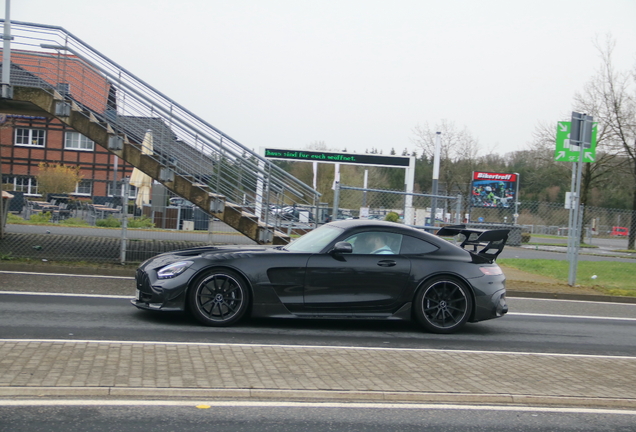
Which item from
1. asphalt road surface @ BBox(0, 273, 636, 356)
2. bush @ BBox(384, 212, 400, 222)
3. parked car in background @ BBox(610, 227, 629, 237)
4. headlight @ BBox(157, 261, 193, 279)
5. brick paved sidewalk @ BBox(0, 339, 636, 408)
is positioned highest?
bush @ BBox(384, 212, 400, 222)

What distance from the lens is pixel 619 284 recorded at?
16.2 meters

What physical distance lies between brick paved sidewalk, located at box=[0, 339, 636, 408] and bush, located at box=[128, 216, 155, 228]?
26.4 ft

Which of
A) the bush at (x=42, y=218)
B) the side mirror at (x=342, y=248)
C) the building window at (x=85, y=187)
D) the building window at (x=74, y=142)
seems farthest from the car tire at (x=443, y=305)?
the building window at (x=74, y=142)

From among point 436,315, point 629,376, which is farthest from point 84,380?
point 629,376

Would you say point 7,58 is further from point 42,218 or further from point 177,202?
point 42,218

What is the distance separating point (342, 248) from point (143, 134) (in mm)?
8558

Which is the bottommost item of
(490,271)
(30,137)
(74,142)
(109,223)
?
(109,223)

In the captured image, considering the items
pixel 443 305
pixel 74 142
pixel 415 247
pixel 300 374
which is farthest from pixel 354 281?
pixel 74 142

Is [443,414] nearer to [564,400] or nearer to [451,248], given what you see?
[564,400]

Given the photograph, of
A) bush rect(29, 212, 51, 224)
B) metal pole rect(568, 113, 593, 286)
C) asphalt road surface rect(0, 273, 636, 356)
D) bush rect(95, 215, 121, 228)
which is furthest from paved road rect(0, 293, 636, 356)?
bush rect(29, 212, 51, 224)

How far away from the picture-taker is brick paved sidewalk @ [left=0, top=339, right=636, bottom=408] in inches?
201

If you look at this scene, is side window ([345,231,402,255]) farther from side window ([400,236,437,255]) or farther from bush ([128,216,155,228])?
bush ([128,216,155,228])

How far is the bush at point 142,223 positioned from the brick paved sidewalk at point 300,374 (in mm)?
8044

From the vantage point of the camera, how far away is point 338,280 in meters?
7.95
